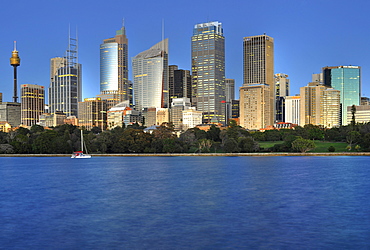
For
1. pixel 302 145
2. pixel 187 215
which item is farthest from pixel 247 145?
pixel 187 215

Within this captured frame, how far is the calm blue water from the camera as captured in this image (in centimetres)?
3553

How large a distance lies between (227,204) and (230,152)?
13582cm

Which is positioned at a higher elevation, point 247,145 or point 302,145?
point 302,145

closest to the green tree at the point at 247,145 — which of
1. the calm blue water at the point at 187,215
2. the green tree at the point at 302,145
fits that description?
the green tree at the point at 302,145

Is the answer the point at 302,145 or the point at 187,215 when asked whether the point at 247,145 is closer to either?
the point at 302,145

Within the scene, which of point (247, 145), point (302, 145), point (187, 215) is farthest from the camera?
point (247, 145)

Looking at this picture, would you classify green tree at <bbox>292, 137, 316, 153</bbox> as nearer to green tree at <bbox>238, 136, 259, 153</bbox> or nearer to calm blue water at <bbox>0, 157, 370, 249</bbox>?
green tree at <bbox>238, 136, 259, 153</bbox>

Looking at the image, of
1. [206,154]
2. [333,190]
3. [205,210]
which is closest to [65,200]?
[205,210]

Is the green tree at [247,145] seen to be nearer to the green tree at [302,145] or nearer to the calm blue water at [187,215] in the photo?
the green tree at [302,145]

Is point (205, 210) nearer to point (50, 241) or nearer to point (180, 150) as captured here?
point (50, 241)

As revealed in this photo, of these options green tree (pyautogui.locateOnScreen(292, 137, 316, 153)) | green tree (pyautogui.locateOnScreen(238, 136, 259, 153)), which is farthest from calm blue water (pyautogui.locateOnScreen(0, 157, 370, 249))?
green tree (pyautogui.locateOnScreen(238, 136, 259, 153))

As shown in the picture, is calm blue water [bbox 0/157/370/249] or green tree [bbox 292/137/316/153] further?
green tree [bbox 292/137/316/153]

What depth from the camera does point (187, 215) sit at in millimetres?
46875

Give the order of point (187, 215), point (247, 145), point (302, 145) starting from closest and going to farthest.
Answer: point (187, 215) < point (302, 145) < point (247, 145)
